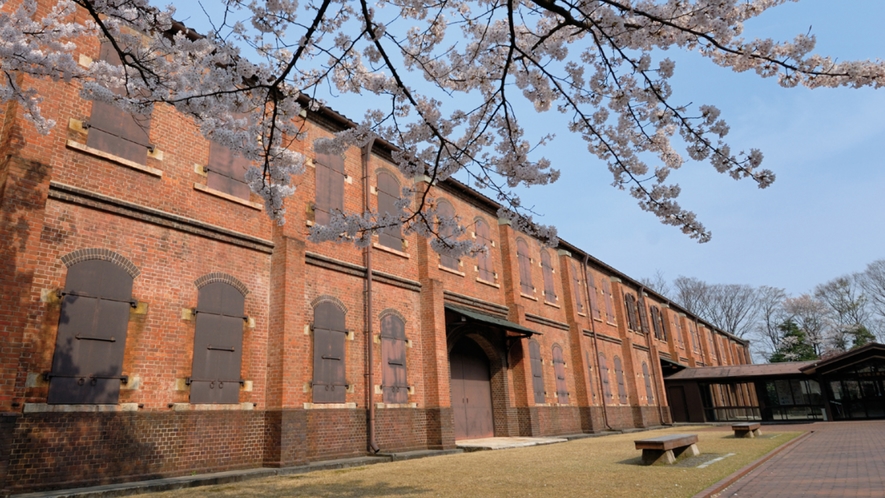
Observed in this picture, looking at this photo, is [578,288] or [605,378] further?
[578,288]

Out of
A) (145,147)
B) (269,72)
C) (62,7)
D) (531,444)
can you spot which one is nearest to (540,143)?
(269,72)

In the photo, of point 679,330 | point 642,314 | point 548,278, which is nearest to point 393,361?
point 548,278

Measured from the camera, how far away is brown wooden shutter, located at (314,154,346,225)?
42.1 feet

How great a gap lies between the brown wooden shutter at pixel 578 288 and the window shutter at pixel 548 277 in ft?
5.47

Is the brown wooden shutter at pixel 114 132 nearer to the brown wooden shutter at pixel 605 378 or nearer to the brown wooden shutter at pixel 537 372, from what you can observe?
the brown wooden shutter at pixel 537 372

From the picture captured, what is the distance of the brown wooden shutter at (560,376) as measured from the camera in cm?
2123

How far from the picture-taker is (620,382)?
26.8m

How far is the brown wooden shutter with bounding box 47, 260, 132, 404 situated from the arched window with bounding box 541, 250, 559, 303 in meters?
16.8

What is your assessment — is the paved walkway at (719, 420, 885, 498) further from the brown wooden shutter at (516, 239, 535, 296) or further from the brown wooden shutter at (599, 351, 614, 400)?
the brown wooden shutter at (599, 351, 614, 400)

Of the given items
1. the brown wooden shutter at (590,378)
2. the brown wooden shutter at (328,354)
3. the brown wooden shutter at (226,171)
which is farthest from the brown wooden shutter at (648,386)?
the brown wooden shutter at (226,171)

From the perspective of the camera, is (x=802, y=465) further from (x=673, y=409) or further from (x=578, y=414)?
(x=673, y=409)

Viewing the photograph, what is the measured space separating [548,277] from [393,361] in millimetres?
11272

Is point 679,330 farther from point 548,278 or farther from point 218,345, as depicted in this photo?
point 218,345

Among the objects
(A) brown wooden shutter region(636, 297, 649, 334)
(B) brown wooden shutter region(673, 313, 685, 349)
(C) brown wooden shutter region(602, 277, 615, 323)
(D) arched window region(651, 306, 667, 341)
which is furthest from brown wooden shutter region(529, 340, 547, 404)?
(B) brown wooden shutter region(673, 313, 685, 349)
